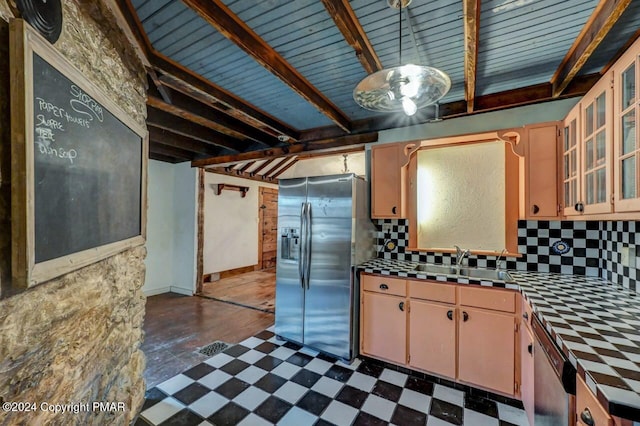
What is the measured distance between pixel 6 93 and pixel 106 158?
535 mm

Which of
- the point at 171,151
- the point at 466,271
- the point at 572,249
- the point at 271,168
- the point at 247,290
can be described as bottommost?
the point at 247,290

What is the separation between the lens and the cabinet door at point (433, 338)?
2.18m

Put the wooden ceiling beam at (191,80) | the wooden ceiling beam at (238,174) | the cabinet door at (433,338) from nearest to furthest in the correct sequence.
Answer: the wooden ceiling beam at (191,80) < the cabinet door at (433,338) < the wooden ceiling beam at (238,174)

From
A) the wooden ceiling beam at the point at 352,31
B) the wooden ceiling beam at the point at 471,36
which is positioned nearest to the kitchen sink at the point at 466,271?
the wooden ceiling beam at the point at 471,36

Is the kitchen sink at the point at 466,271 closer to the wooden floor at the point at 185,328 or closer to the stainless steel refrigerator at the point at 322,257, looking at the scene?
the stainless steel refrigerator at the point at 322,257

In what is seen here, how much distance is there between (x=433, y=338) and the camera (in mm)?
2254

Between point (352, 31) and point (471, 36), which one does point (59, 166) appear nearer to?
point (352, 31)

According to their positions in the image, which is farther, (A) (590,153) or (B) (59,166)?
(A) (590,153)

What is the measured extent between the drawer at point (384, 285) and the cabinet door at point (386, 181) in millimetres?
667

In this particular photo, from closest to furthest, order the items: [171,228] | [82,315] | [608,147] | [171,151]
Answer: [82,315]
[608,147]
[171,151]
[171,228]

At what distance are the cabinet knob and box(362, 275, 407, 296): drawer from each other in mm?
1435

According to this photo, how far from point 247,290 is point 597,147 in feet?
16.3

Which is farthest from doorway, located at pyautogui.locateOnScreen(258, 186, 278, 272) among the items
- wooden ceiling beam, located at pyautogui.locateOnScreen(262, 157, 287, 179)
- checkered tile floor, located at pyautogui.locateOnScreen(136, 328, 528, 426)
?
checkered tile floor, located at pyautogui.locateOnScreen(136, 328, 528, 426)

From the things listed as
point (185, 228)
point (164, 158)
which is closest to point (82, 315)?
point (185, 228)
